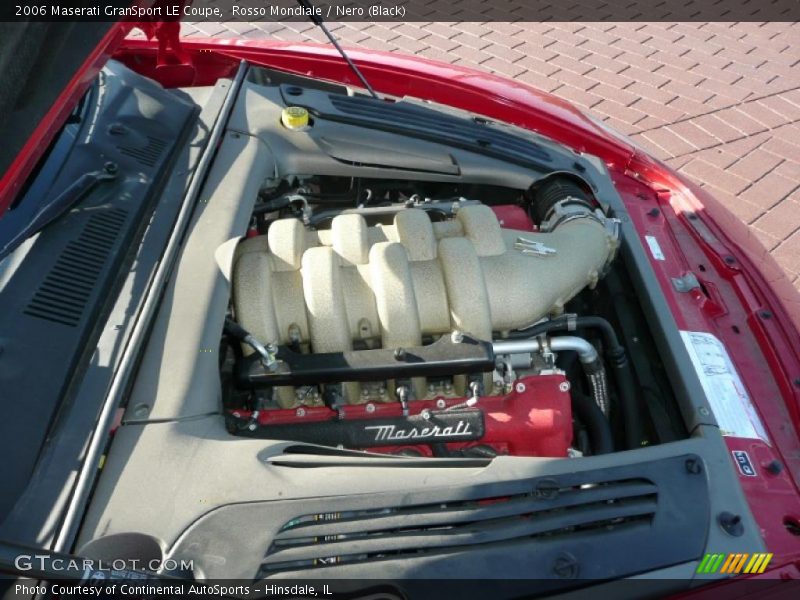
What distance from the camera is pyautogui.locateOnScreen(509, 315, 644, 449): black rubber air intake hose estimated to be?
7.20ft

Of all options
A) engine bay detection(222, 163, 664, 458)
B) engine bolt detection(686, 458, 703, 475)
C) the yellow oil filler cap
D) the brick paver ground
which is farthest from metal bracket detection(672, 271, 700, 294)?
the brick paver ground

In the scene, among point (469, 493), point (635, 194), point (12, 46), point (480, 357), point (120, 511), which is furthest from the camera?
point (635, 194)

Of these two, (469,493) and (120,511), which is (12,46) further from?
(469,493)

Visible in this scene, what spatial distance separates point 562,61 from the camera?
535cm

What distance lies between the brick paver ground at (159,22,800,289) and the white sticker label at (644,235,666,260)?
1628 mm

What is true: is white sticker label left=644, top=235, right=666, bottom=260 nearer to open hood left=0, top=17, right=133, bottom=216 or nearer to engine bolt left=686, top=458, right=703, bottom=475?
engine bolt left=686, top=458, right=703, bottom=475

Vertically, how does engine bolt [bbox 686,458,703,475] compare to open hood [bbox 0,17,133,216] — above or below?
below

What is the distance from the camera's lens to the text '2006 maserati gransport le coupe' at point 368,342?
1.64m

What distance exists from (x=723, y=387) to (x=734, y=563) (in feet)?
1.90

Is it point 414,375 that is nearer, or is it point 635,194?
point 414,375

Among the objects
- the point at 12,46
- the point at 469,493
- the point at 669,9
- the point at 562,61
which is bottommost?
the point at 469,493

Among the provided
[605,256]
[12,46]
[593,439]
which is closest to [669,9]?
[605,256]

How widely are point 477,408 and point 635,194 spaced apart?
124cm

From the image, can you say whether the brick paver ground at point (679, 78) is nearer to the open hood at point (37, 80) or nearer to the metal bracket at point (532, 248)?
the metal bracket at point (532, 248)
